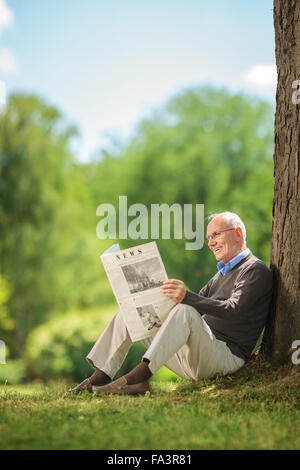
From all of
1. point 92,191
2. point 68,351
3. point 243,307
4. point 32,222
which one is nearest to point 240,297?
point 243,307

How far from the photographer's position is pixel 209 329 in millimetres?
3973

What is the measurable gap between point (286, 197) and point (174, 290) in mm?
1175

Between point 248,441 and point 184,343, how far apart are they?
3.62 ft

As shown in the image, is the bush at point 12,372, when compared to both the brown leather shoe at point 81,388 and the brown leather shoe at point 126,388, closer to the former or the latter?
the brown leather shoe at point 81,388

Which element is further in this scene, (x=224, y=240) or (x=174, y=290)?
(x=224, y=240)

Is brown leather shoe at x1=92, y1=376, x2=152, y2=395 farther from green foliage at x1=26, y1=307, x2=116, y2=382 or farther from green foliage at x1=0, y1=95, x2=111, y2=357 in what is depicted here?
green foliage at x1=0, y1=95, x2=111, y2=357

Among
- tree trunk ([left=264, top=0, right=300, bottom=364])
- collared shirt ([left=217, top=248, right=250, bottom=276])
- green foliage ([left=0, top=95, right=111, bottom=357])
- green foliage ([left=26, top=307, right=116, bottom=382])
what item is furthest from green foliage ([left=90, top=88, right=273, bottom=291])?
tree trunk ([left=264, top=0, right=300, bottom=364])

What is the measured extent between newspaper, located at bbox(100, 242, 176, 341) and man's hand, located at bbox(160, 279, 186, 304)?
54mm

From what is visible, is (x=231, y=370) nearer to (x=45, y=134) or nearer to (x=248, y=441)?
(x=248, y=441)

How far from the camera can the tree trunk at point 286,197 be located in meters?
4.18

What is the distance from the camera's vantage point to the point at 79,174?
21.3m

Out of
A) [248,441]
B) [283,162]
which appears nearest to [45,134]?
[283,162]

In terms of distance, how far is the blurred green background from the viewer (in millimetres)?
17578

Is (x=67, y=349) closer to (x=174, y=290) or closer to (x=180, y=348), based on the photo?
(x=180, y=348)
